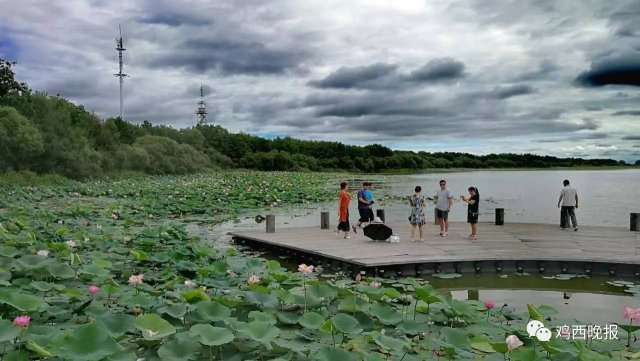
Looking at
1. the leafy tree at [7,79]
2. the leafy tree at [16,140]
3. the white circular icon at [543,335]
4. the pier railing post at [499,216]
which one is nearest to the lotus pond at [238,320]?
the white circular icon at [543,335]

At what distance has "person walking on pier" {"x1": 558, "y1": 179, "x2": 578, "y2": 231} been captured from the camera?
12258 millimetres

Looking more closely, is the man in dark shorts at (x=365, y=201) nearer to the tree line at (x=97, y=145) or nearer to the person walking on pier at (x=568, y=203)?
the person walking on pier at (x=568, y=203)

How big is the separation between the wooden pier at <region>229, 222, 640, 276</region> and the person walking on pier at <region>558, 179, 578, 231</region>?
25cm

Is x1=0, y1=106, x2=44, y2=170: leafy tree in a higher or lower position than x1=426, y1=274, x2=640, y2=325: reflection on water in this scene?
higher

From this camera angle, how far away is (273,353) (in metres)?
3.24

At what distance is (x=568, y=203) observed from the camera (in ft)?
40.6

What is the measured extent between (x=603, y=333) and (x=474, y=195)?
21.2ft

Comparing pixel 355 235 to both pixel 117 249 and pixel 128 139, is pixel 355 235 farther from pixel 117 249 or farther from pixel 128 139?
pixel 128 139

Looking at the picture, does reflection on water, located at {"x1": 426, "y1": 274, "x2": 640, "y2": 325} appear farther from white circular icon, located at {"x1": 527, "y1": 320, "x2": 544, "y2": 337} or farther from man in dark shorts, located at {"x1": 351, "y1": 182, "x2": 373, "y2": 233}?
white circular icon, located at {"x1": 527, "y1": 320, "x2": 544, "y2": 337}

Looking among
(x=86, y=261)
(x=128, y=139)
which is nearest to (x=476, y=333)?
(x=86, y=261)

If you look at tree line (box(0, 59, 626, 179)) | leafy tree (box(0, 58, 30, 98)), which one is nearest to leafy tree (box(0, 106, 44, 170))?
tree line (box(0, 59, 626, 179))

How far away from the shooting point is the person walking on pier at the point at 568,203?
1226cm

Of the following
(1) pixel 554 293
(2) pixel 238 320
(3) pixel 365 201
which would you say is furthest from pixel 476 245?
(2) pixel 238 320

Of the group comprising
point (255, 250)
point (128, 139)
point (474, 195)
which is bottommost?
point (255, 250)
